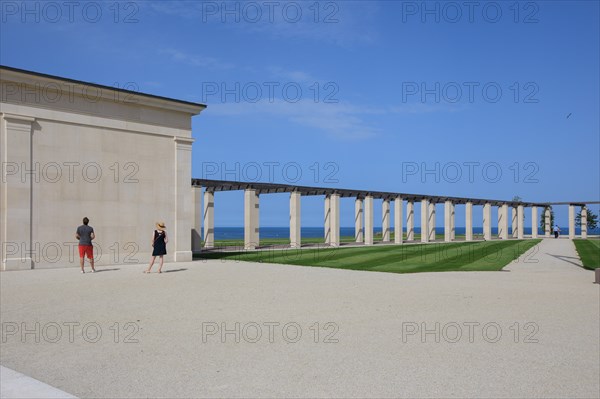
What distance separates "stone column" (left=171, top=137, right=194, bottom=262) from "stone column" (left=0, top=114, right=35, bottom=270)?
19.3 ft

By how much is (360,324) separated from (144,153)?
15.2 metres

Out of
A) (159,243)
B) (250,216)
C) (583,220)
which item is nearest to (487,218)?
(583,220)

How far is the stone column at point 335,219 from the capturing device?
3678 cm

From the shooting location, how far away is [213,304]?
10.6 m

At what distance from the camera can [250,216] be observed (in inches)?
1284

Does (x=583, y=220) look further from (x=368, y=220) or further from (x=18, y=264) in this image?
(x=18, y=264)

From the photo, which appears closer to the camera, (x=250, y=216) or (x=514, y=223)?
(x=250, y=216)

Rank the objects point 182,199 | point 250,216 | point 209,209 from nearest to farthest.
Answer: point 182,199 < point 209,209 < point 250,216

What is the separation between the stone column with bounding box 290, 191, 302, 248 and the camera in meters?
34.3

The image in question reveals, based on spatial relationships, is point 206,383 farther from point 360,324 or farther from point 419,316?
point 419,316

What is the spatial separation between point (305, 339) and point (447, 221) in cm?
4186

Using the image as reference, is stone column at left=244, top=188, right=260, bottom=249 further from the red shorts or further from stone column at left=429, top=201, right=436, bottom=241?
stone column at left=429, top=201, right=436, bottom=241

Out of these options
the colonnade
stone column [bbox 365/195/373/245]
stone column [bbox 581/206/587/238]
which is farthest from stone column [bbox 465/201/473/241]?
stone column [bbox 581/206/587/238]

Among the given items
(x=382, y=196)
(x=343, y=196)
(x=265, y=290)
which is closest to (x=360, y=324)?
(x=265, y=290)
